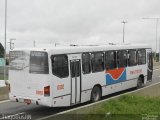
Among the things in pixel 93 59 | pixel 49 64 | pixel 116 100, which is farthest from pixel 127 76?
pixel 49 64

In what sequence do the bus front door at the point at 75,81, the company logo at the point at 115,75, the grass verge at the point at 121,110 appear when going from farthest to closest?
the company logo at the point at 115,75 → the bus front door at the point at 75,81 → the grass verge at the point at 121,110

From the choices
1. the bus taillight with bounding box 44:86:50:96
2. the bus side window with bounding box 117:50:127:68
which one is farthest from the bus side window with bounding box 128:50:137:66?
the bus taillight with bounding box 44:86:50:96

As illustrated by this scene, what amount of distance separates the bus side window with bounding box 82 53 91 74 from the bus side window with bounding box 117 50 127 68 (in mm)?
3345

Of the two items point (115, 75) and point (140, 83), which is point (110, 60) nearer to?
point (115, 75)

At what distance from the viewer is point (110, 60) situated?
2156cm

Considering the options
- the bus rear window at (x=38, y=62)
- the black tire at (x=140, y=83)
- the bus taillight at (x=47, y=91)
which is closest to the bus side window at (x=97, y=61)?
the bus rear window at (x=38, y=62)

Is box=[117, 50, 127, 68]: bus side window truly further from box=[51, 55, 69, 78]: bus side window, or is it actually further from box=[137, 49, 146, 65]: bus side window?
box=[51, 55, 69, 78]: bus side window

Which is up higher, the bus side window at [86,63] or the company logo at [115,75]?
the bus side window at [86,63]

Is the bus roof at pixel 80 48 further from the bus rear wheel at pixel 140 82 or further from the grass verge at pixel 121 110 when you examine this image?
the grass verge at pixel 121 110

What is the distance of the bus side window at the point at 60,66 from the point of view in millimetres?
16797

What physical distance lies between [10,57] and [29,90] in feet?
5.55

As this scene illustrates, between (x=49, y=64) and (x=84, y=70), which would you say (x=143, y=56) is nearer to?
(x=84, y=70)

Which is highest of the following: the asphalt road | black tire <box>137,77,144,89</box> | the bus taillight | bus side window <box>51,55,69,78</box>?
bus side window <box>51,55,69,78</box>

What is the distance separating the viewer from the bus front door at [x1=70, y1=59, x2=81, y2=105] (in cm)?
1783
